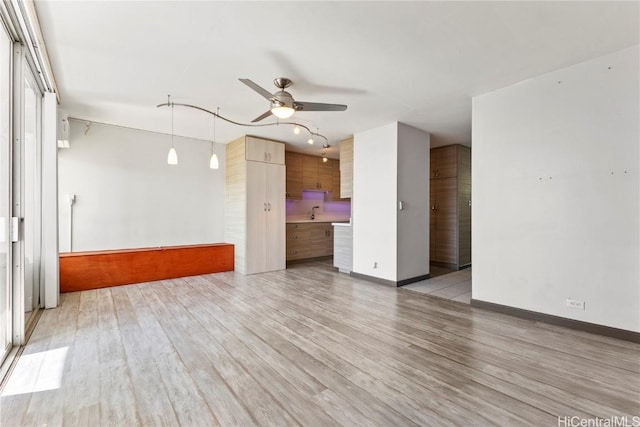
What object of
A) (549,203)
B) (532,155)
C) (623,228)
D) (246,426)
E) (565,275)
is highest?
(532,155)

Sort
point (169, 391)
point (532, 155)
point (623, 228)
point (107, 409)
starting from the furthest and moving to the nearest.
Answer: point (532, 155)
point (623, 228)
point (169, 391)
point (107, 409)

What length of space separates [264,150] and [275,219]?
1.39 m

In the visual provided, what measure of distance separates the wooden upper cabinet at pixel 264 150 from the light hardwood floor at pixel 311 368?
9.72 feet

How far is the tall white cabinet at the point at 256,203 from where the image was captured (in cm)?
536

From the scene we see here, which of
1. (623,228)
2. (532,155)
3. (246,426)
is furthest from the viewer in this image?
(532,155)

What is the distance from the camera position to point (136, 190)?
5098 mm

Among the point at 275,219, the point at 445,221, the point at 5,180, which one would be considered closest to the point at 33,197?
the point at 5,180

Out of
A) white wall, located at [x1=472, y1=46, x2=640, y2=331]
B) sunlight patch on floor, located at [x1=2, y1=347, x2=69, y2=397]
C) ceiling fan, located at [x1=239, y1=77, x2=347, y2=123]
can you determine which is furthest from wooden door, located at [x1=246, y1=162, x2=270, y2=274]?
white wall, located at [x1=472, y1=46, x2=640, y2=331]

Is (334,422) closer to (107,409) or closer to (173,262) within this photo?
(107,409)

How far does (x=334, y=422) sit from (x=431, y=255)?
17.6 feet

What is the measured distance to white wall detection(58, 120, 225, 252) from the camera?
4.59 meters

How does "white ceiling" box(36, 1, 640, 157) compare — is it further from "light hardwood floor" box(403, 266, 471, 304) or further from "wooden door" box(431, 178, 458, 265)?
"light hardwood floor" box(403, 266, 471, 304)

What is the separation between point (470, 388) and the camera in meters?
1.89

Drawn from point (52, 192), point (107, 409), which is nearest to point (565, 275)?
point (107, 409)
